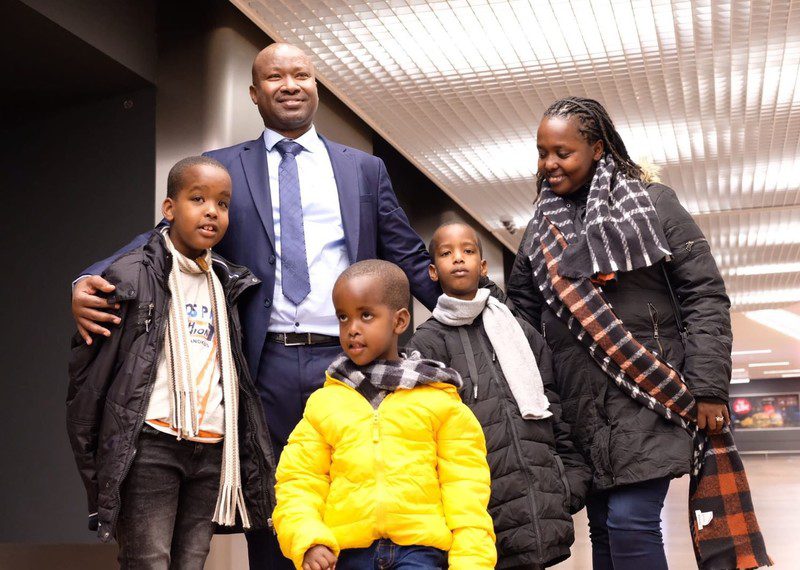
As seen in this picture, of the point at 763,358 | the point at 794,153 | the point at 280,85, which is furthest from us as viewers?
the point at 763,358

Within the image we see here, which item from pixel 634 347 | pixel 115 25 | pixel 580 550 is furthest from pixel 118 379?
pixel 580 550

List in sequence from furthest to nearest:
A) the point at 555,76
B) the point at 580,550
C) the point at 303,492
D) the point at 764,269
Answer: the point at 764,269 → the point at 580,550 → the point at 555,76 → the point at 303,492

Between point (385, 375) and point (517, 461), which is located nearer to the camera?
point (385, 375)

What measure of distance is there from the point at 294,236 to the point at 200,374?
1.45ft

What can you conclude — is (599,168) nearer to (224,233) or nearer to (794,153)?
(224,233)

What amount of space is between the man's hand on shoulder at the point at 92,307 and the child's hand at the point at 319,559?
0.64 meters

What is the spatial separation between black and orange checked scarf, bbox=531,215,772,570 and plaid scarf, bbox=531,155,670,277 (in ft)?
0.19

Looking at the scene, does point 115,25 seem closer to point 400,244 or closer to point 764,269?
point 400,244

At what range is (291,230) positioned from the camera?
2164mm

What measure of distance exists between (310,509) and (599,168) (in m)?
1.12

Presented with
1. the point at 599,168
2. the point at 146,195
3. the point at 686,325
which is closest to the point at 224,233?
the point at 599,168

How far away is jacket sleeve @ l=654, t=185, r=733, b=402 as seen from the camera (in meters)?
1.97

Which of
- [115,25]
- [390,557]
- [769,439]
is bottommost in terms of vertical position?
[390,557]

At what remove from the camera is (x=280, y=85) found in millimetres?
2232
